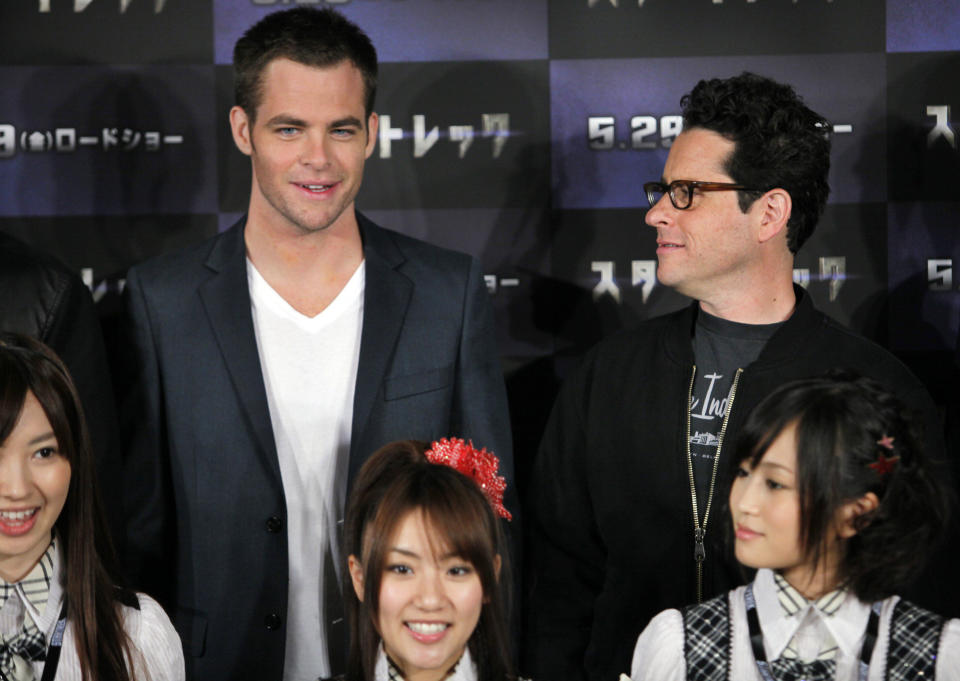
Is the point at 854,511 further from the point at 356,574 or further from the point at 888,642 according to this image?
the point at 356,574

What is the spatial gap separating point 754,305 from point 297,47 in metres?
1.20

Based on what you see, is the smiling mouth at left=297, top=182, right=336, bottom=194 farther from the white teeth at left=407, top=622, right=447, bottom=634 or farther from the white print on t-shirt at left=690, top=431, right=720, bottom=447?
the white teeth at left=407, top=622, right=447, bottom=634

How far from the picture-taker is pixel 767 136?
287 centimetres

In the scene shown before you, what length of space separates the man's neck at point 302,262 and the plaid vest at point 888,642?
121 centimetres

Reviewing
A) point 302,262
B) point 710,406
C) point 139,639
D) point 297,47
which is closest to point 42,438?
point 139,639

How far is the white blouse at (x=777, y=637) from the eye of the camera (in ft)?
7.07

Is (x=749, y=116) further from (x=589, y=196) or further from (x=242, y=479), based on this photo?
(x=242, y=479)

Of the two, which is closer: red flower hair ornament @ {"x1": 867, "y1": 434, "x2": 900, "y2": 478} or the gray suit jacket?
red flower hair ornament @ {"x1": 867, "y1": 434, "x2": 900, "y2": 478}

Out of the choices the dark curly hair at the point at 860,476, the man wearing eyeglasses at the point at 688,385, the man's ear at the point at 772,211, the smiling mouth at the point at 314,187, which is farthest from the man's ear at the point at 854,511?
the smiling mouth at the point at 314,187

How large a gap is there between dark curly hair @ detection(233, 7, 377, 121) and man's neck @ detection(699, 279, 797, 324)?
949 mm

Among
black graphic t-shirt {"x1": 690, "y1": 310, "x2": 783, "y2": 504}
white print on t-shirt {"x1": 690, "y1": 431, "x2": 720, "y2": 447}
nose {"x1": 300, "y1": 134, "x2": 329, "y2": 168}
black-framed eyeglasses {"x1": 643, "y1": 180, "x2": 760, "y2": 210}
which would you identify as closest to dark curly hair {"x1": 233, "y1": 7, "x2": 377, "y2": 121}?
nose {"x1": 300, "y1": 134, "x2": 329, "y2": 168}

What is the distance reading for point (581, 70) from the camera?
11.4ft

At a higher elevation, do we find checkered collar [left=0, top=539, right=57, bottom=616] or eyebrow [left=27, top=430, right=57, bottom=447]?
eyebrow [left=27, top=430, right=57, bottom=447]

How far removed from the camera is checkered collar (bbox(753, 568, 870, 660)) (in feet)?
7.17
